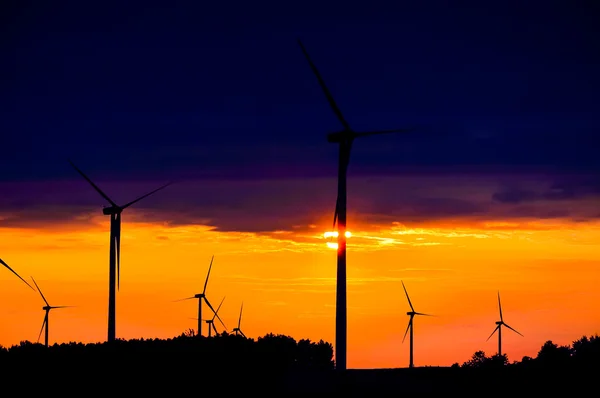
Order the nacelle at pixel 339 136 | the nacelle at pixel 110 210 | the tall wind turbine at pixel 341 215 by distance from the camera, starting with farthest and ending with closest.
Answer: the nacelle at pixel 110 210 < the nacelle at pixel 339 136 < the tall wind turbine at pixel 341 215

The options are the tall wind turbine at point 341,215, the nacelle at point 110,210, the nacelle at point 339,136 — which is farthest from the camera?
the nacelle at point 110,210

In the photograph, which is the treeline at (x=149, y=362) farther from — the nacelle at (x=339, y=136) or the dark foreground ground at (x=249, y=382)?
the nacelle at (x=339, y=136)

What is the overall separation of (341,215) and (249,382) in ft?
70.0

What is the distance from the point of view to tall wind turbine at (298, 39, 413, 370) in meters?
84.6

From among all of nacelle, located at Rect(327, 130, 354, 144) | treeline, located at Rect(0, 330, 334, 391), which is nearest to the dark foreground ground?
treeline, located at Rect(0, 330, 334, 391)

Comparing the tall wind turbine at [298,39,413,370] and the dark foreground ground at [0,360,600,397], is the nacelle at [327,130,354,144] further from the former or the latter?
the dark foreground ground at [0,360,600,397]

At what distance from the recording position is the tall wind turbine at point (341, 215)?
278ft

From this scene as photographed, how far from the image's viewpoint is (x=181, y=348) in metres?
114

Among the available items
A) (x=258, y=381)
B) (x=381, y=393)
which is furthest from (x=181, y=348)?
(x=381, y=393)

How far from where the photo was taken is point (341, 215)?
89125 mm

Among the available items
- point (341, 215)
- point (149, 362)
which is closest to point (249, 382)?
point (149, 362)

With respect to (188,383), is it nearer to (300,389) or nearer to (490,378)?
(300,389)

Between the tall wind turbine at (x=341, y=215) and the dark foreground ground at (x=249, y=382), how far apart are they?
3513 mm

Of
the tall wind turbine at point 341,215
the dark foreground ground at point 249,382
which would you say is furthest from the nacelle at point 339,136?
the dark foreground ground at point 249,382
